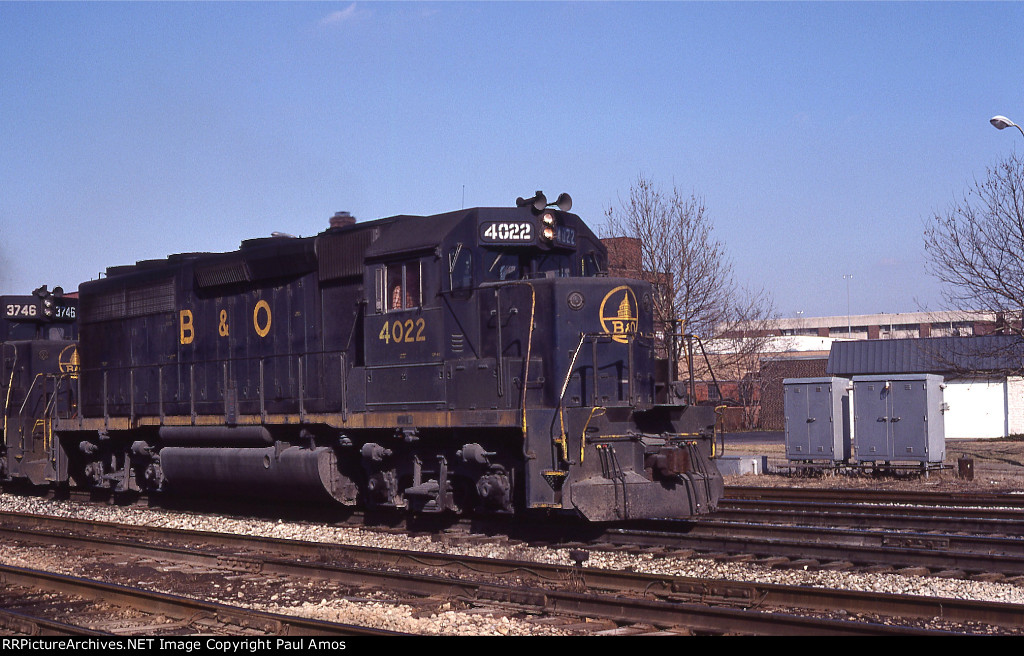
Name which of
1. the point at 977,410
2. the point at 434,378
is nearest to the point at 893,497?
the point at 434,378

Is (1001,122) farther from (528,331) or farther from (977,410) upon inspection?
(977,410)

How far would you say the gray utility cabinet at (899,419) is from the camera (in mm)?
18688

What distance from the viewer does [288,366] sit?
13766 millimetres

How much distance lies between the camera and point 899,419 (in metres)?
19.0

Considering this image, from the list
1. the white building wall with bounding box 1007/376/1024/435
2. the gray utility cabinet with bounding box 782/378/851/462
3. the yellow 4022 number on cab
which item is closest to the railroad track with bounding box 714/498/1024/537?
the yellow 4022 number on cab

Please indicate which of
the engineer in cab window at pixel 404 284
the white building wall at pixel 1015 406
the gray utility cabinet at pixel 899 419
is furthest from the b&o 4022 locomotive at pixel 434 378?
the white building wall at pixel 1015 406

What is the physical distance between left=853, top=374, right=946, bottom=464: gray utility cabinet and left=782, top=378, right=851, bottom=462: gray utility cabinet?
0.45 m

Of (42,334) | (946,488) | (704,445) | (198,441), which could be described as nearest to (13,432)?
(42,334)

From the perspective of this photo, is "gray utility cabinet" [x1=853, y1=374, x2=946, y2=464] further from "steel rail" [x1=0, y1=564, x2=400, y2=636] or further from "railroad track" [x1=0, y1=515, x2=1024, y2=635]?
"steel rail" [x1=0, y1=564, x2=400, y2=636]

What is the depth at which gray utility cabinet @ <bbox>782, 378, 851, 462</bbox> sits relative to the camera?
65.3 feet

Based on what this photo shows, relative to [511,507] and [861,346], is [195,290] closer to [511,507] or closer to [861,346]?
Result: [511,507]

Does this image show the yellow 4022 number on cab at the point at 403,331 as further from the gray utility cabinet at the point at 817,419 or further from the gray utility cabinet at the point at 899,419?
the gray utility cabinet at the point at 899,419

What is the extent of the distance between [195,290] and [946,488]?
1331 centimetres

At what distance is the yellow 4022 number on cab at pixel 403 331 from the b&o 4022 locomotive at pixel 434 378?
21 millimetres
